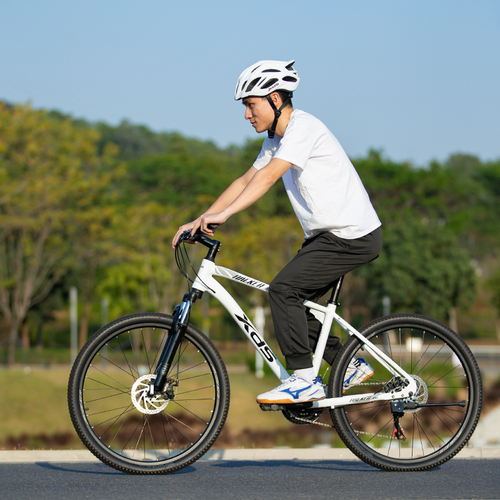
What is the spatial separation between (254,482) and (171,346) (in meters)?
0.86

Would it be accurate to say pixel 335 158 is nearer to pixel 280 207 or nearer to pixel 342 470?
pixel 342 470

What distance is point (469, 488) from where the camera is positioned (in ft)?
12.1

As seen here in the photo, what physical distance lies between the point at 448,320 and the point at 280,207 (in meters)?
18.8

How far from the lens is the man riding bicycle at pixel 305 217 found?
13.2 feet

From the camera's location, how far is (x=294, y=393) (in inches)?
158

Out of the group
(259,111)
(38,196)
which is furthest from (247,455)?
(38,196)

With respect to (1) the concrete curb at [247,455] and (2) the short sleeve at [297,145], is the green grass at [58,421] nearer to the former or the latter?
(1) the concrete curb at [247,455]

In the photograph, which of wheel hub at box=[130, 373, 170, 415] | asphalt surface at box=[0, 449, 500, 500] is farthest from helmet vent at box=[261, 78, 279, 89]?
asphalt surface at box=[0, 449, 500, 500]

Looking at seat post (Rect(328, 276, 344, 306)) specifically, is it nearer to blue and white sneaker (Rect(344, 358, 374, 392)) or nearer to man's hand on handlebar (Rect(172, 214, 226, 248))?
blue and white sneaker (Rect(344, 358, 374, 392))

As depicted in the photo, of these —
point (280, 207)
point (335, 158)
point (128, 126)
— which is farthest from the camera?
point (128, 126)

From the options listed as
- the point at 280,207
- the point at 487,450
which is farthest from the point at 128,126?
the point at 487,450

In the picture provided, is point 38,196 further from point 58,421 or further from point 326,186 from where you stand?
point 326,186

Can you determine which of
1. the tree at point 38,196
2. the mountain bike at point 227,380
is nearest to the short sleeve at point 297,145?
the mountain bike at point 227,380

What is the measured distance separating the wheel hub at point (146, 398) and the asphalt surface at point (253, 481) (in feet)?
1.20
